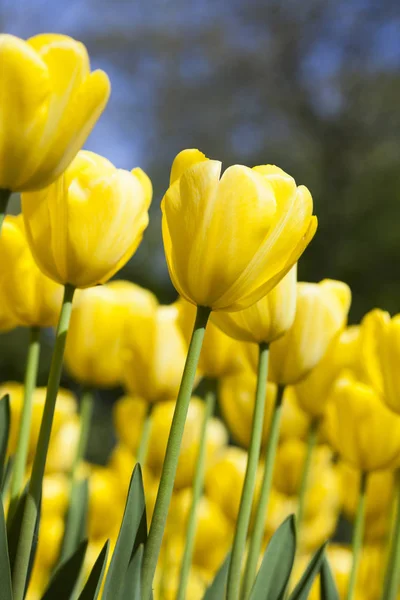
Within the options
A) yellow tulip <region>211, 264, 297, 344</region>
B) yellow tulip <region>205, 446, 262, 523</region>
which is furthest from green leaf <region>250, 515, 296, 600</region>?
yellow tulip <region>205, 446, 262, 523</region>

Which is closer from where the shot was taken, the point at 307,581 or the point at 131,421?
the point at 307,581

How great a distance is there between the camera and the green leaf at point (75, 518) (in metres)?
0.64

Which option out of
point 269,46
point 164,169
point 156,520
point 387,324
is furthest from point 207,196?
point 269,46

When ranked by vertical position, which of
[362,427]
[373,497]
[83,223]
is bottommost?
[373,497]

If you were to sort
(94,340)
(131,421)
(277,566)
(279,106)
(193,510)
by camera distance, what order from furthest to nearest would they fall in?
(279,106)
(131,421)
(94,340)
(193,510)
(277,566)

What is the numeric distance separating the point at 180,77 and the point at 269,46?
109 cm

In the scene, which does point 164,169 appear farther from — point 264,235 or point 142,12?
point 264,235

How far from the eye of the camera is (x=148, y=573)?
0.38 m

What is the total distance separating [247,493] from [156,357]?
0.86 feet

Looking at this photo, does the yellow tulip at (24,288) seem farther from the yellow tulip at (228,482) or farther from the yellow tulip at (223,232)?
the yellow tulip at (228,482)

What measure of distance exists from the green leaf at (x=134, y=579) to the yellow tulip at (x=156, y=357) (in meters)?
0.31

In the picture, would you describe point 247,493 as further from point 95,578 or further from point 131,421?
point 131,421

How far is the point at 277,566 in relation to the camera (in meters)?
0.48

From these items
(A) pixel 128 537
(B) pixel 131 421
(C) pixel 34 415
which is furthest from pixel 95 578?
(B) pixel 131 421
